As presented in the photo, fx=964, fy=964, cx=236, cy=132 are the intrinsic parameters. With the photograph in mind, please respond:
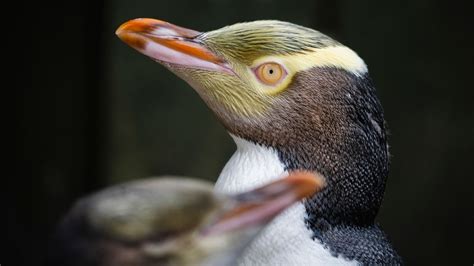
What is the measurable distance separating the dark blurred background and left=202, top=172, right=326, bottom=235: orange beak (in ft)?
5.71

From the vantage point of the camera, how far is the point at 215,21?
276cm

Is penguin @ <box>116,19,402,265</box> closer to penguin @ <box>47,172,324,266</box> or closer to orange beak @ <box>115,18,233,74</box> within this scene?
orange beak @ <box>115,18,233,74</box>

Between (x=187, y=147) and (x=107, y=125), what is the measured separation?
264 mm

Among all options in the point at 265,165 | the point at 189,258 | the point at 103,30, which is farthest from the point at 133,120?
the point at 189,258

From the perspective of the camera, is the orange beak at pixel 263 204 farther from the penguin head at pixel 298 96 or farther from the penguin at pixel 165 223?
the penguin head at pixel 298 96

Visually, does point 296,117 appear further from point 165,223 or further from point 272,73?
point 165,223

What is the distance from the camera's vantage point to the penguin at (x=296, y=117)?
4.18 feet

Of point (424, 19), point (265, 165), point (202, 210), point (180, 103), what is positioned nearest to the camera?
point (202, 210)

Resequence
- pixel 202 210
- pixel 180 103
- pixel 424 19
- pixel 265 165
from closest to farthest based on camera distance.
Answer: pixel 202 210
pixel 265 165
pixel 424 19
pixel 180 103

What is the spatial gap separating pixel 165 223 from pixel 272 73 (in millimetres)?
423

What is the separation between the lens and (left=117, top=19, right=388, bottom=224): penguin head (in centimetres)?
128

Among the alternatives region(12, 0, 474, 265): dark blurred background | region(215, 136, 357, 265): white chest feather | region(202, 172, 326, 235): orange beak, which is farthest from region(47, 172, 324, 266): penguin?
region(12, 0, 474, 265): dark blurred background

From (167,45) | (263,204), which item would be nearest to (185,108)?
(167,45)

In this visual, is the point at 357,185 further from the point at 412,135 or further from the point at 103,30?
the point at 103,30
